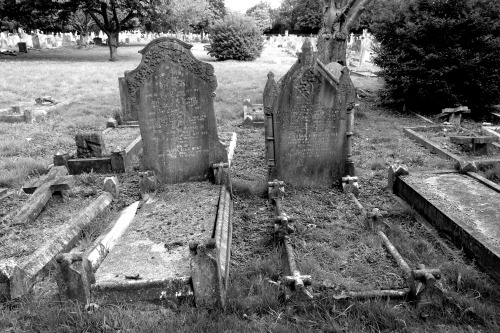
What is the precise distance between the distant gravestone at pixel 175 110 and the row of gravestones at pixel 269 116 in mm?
14

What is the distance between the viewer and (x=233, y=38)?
25.2 meters

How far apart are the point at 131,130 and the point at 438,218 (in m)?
6.94

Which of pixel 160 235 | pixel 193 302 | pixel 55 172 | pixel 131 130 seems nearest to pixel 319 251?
pixel 193 302

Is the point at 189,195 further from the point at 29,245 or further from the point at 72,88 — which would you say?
the point at 72,88

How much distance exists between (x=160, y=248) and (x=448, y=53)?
9.61 meters

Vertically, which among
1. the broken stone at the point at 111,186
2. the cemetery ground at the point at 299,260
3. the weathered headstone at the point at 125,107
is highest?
the weathered headstone at the point at 125,107

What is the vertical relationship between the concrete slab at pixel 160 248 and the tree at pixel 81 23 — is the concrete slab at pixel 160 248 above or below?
below

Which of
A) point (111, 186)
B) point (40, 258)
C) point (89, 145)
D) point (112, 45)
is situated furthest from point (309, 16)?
point (40, 258)

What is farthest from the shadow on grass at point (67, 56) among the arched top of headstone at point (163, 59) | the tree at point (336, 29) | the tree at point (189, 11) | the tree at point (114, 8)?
the arched top of headstone at point (163, 59)

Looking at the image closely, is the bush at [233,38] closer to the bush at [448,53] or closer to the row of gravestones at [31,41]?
the bush at [448,53]

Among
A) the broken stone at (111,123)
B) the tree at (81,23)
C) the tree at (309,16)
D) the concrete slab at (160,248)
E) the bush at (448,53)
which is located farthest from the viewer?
the tree at (309,16)

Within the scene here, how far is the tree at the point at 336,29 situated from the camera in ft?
36.8

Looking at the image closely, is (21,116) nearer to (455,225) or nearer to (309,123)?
(309,123)

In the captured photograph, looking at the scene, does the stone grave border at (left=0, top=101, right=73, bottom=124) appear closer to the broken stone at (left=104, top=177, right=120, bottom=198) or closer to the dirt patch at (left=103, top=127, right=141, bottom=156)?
the dirt patch at (left=103, top=127, right=141, bottom=156)
